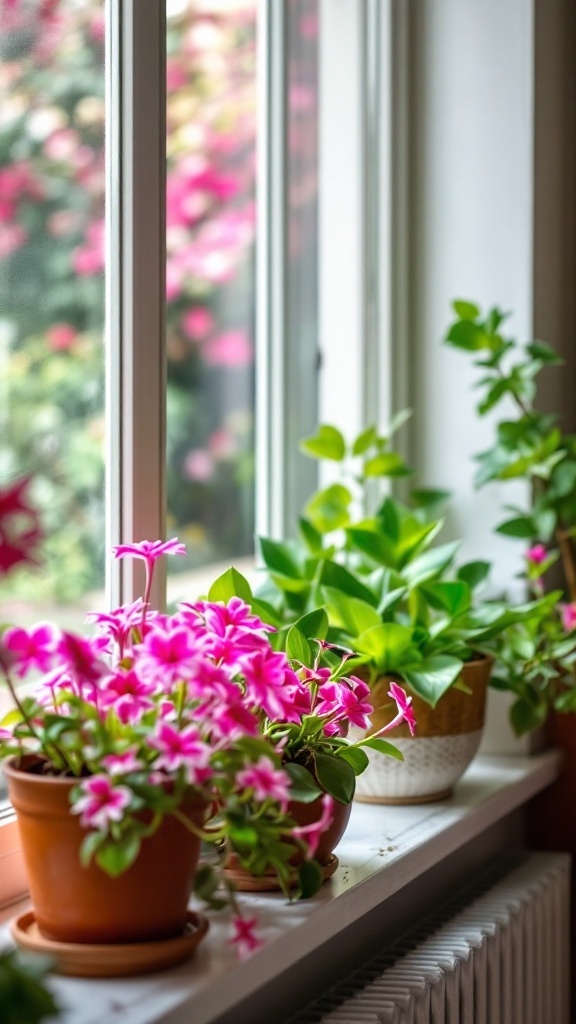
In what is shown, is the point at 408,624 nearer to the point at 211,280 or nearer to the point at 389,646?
the point at 389,646

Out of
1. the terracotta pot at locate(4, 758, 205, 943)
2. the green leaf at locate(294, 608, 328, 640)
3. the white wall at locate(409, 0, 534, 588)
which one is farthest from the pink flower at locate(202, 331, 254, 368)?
the terracotta pot at locate(4, 758, 205, 943)

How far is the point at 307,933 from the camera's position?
1.06 metres

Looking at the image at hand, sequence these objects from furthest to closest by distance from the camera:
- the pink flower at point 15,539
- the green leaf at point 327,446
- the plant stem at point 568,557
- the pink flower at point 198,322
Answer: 1. the pink flower at point 198,322
2. the plant stem at point 568,557
3. the green leaf at point 327,446
4. the pink flower at point 15,539

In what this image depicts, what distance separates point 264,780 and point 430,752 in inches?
23.8

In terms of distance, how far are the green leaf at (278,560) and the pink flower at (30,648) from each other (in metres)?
0.60

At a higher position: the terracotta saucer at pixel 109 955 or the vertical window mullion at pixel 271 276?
the vertical window mullion at pixel 271 276

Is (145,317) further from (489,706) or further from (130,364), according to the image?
(489,706)

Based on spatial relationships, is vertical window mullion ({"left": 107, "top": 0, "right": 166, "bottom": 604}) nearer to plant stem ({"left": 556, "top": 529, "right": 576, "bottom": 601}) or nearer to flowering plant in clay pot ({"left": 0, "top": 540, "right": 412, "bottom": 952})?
flowering plant in clay pot ({"left": 0, "top": 540, "right": 412, "bottom": 952})

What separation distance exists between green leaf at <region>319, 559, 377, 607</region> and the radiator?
404 millimetres

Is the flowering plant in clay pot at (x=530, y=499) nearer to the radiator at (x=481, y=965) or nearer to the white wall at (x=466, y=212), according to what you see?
the white wall at (x=466, y=212)

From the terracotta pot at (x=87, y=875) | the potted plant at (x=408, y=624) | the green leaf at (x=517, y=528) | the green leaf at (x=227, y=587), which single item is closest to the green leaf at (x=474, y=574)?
the potted plant at (x=408, y=624)

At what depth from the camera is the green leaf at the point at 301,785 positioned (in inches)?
40.3

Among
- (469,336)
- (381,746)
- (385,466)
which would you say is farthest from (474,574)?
(381,746)

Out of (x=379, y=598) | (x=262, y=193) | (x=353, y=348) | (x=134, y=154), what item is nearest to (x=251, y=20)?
(x=262, y=193)
